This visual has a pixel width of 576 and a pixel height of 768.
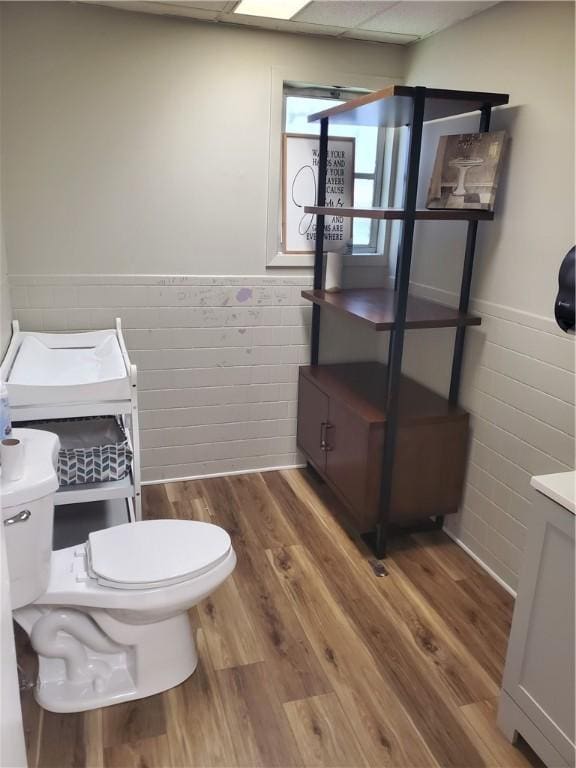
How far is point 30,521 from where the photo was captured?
5.14 feet

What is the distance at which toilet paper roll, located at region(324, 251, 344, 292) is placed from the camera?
299 centimetres

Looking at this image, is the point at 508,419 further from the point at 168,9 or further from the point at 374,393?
the point at 168,9

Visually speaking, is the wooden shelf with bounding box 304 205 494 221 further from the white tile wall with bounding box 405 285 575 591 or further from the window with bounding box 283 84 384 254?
the window with bounding box 283 84 384 254

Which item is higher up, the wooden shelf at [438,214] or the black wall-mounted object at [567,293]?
the wooden shelf at [438,214]

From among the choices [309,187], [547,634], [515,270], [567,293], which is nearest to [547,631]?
[547,634]

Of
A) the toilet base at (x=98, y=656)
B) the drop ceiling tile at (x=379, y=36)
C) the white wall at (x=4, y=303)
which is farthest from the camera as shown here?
the drop ceiling tile at (x=379, y=36)

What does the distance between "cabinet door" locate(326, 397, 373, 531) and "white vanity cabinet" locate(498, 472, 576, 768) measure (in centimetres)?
92

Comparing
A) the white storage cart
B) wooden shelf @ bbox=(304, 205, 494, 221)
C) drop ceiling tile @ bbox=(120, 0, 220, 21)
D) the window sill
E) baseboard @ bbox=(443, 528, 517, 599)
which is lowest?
baseboard @ bbox=(443, 528, 517, 599)

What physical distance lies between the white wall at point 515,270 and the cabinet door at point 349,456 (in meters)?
0.49

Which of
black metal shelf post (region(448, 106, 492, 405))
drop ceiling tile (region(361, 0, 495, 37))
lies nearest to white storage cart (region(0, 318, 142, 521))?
black metal shelf post (region(448, 106, 492, 405))

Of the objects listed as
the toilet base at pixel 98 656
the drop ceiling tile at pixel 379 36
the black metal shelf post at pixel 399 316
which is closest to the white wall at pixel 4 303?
the toilet base at pixel 98 656

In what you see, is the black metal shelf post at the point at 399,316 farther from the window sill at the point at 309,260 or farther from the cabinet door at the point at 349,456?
the window sill at the point at 309,260

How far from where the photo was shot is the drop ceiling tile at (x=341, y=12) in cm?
231

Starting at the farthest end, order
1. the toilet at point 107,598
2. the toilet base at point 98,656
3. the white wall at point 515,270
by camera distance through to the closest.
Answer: the white wall at point 515,270
the toilet base at point 98,656
the toilet at point 107,598
